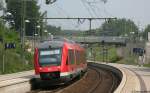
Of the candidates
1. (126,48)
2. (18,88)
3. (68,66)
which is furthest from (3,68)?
(126,48)

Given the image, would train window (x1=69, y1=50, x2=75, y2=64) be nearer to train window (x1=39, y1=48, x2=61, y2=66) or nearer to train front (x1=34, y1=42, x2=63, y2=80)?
train front (x1=34, y1=42, x2=63, y2=80)

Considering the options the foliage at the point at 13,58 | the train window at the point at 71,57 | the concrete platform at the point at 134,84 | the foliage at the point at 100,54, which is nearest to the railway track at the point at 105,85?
the concrete platform at the point at 134,84

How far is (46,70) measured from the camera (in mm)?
34469

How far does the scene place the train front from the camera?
34.5 meters

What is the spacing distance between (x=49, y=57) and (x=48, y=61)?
277 millimetres

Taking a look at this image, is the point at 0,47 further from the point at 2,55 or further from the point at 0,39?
the point at 0,39

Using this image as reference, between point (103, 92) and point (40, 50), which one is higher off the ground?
point (40, 50)

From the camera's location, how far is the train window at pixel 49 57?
34850mm

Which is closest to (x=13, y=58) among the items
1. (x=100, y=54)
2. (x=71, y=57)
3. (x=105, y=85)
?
(x=105, y=85)

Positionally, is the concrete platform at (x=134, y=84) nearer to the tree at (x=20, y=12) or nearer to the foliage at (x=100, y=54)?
the foliage at (x=100, y=54)

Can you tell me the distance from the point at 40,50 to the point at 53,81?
87.0 inches

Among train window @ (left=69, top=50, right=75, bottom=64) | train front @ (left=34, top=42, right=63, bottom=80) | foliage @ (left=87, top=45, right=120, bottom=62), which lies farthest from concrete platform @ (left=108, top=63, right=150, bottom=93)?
foliage @ (left=87, top=45, right=120, bottom=62)

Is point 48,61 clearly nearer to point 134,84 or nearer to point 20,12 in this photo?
point 134,84

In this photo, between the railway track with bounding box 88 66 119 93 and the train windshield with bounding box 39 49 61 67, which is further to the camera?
the train windshield with bounding box 39 49 61 67
